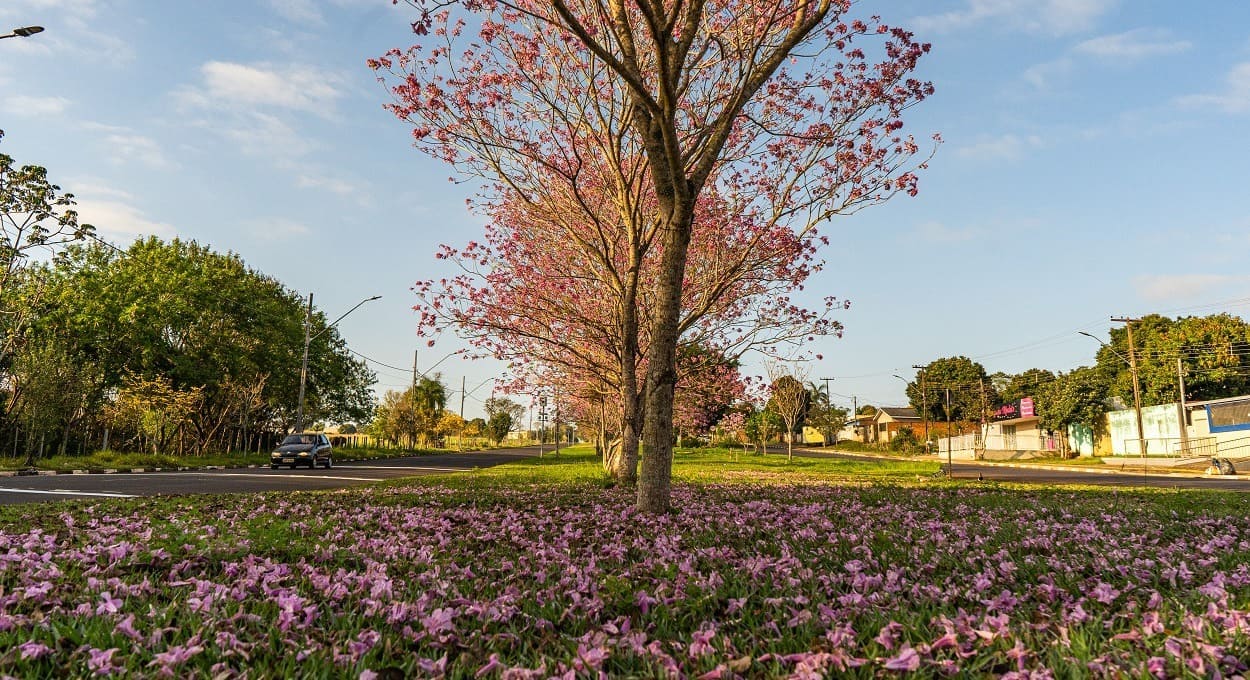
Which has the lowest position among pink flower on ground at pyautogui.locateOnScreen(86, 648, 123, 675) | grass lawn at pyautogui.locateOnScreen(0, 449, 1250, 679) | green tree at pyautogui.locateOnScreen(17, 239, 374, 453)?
grass lawn at pyautogui.locateOnScreen(0, 449, 1250, 679)

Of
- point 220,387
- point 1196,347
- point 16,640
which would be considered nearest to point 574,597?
point 16,640

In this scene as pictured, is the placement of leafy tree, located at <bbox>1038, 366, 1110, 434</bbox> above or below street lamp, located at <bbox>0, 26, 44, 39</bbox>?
below

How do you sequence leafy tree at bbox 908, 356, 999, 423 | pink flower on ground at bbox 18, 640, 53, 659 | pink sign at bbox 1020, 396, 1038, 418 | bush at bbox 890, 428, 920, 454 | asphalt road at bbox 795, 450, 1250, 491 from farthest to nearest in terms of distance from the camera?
leafy tree at bbox 908, 356, 999, 423, pink sign at bbox 1020, 396, 1038, 418, bush at bbox 890, 428, 920, 454, asphalt road at bbox 795, 450, 1250, 491, pink flower on ground at bbox 18, 640, 53, 659

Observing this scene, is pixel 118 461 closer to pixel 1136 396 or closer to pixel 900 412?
pixel 1136 396

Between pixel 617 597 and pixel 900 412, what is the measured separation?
109910mm

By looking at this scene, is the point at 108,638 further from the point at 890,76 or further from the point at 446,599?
the point at 890,76

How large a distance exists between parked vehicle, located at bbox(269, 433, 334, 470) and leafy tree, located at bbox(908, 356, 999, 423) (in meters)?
66.0

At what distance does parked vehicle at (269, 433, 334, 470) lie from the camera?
2932 cm

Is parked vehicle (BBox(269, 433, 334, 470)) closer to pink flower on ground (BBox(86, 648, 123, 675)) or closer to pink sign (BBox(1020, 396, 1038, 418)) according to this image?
pink flower on ground (BBox(86, 648, 123, 675))

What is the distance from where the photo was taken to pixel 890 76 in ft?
32.6

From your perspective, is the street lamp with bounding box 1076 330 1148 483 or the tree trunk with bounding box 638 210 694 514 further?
the street lamp with bounding box 1076 330 1148 483

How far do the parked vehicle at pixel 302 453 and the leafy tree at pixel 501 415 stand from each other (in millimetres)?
59313

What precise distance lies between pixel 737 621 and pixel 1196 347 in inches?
2488

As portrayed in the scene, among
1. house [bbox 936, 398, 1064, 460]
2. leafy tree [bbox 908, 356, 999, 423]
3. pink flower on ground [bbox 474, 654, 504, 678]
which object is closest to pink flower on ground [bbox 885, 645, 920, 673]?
pink flower on ground [bbox 474, 654, 504, 678]
